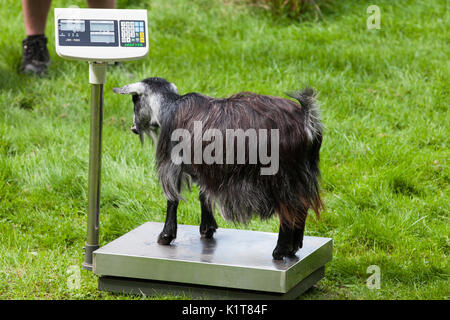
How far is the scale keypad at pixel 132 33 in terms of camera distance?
3359 mm

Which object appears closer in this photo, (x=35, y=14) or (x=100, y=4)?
(x=100, y=4)

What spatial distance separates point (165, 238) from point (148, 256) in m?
0.20

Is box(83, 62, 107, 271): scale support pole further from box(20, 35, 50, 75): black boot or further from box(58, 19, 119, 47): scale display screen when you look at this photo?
box(20, 35, 50, 75): black boot

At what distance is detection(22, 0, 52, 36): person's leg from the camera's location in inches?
239

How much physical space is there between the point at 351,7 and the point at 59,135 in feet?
12.0

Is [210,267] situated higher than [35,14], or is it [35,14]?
[35,14]

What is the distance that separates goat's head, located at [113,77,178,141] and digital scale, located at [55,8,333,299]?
0.53 feet

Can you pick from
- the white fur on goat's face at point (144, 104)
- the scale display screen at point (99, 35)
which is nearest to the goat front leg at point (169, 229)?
the white fur on goat's face at point (144, 104)

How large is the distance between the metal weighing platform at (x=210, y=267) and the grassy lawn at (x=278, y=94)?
15 centimetres

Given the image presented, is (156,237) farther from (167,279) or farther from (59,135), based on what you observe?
(59,135)

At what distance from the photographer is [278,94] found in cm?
576

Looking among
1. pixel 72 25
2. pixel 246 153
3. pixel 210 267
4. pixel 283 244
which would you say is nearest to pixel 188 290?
pixel 210 267

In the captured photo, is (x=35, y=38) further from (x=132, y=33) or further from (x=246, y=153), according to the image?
(x=246, y=153)

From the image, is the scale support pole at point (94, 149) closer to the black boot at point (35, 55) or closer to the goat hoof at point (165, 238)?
the goat hoof at point (165, 238)
